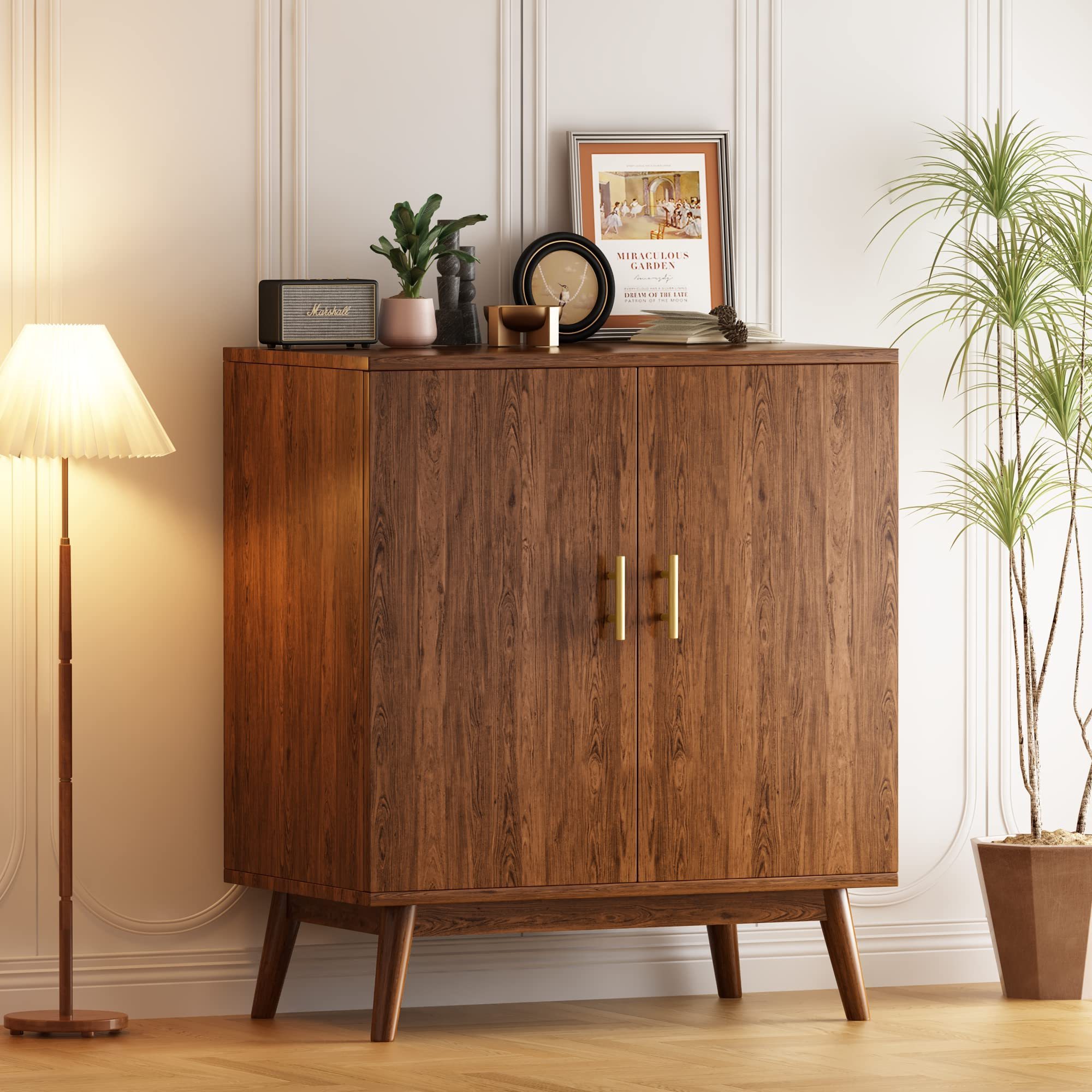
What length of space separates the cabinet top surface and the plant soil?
1.15 m

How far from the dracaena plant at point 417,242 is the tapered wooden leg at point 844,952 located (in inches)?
60.3

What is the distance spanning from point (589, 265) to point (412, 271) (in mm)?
421

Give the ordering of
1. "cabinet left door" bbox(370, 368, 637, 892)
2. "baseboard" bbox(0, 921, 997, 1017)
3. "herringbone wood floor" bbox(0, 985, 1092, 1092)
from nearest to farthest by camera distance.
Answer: "herringbone wood floor" bbox(0, 985, 1092, 1092), "cabinet left door" bbox(370, 368, 637, 892), "baseboard" bbox(0, 921, 997, 1017)

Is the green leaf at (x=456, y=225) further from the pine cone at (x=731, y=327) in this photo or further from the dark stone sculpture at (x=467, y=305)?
the pine cone at (x=731, y=327)

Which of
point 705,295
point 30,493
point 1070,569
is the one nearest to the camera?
point 30,493

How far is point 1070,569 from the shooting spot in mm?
4160

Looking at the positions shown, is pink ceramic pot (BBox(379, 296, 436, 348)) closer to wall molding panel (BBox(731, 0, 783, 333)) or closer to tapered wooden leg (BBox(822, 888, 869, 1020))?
wall molding panel (BBox(731, 0, 783, 333))

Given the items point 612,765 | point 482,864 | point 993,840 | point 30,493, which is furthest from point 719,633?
point 30,493

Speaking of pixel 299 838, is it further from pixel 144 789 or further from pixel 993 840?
pixel 993 840

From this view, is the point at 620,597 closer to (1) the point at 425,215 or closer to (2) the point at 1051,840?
(1) the point at 425,215

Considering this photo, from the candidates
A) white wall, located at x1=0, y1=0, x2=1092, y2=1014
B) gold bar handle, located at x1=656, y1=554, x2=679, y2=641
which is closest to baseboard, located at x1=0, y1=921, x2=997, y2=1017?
white wall, located at x1=0, y1=0, x2=1092, y2=1014

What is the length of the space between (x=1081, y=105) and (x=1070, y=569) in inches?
43.8

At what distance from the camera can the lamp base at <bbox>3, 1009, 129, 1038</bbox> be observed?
344 centimetres

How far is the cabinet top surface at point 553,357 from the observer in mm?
3256
